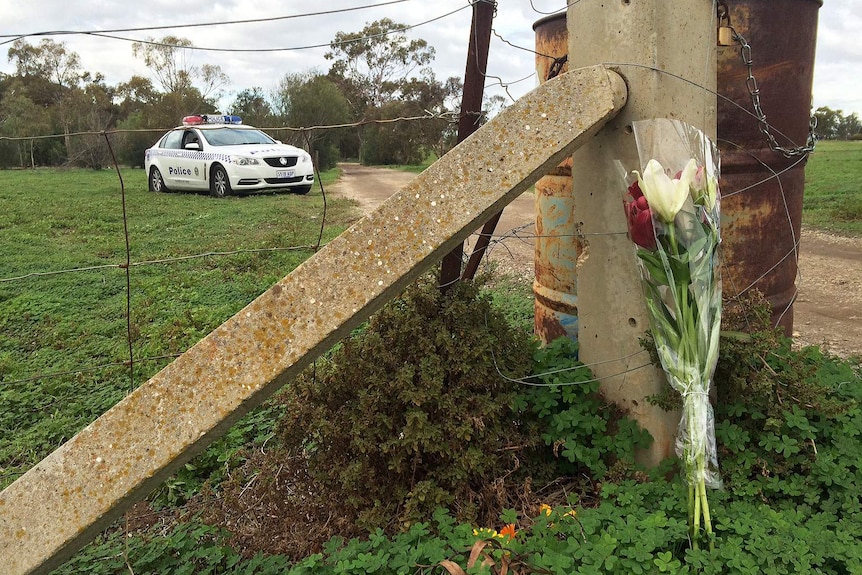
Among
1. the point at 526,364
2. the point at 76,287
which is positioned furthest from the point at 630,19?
the point at 76,287

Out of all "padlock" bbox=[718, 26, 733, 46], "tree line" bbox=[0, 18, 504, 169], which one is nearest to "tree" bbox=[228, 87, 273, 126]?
"tree line" bbox=[0, 18, 504, 169]

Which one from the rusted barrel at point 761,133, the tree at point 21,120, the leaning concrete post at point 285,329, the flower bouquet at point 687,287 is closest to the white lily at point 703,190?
the flower bouquet at point 687,287

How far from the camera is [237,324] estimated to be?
2100mm

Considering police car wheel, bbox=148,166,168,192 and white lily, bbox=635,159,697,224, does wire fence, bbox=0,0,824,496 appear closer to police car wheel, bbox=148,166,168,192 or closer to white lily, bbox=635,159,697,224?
white lily, bbox=635,159,697,224

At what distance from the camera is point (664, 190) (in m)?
1.91

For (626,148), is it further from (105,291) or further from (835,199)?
(835,199)

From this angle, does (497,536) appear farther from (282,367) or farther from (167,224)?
(167,224)

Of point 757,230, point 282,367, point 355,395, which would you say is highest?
point 757,230

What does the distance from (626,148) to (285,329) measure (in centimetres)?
129

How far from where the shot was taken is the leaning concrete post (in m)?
2.05

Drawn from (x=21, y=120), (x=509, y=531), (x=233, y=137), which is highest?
(x=21, y=120)

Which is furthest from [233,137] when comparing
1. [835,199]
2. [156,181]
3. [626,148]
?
[835,199]

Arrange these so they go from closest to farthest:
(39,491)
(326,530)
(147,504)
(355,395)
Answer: (39,491), (326,530), (355,395), (147,504)

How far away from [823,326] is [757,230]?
2144 millimetres
